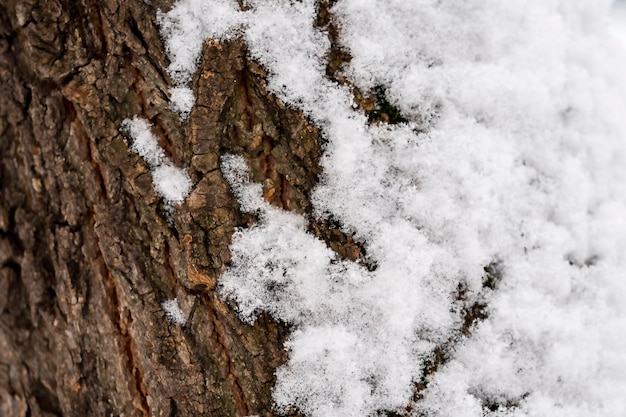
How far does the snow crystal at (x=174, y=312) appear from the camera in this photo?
3.58 feet

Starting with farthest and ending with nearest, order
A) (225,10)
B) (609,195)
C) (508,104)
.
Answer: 1. (609,195)
2. (508,104)
3. (225,10)

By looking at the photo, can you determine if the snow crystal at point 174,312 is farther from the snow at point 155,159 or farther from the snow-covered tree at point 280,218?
the snow at point 155,159

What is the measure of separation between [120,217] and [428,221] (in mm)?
714

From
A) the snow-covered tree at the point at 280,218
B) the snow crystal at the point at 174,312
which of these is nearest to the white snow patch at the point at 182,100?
the snow-covered tree at the point at 280,218

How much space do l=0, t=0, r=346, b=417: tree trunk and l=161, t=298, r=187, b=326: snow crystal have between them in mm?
14

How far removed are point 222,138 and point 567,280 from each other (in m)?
0.89

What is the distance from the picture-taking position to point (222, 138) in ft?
3.47

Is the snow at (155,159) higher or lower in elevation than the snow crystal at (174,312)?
higher

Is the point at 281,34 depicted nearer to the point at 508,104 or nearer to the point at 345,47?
the point at 345,47

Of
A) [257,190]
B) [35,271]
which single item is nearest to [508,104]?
[257,190]

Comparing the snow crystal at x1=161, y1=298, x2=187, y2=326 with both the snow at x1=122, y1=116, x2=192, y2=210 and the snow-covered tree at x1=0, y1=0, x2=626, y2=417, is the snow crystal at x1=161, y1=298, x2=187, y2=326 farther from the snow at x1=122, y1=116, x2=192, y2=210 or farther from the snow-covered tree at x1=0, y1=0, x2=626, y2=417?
the snow at x1=122, y1=116, x2=192, y2=210

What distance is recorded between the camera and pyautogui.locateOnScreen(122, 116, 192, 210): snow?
1085mm

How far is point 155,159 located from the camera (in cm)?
109

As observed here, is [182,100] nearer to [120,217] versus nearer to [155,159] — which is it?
[155,159]
